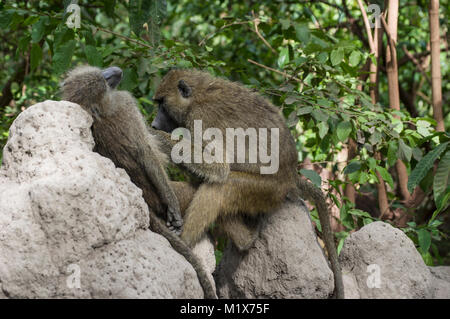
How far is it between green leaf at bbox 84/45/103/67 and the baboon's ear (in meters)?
0.55

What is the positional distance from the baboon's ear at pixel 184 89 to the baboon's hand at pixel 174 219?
840 millimetres

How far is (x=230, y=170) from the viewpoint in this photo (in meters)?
3.22

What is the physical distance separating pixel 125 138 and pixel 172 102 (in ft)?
2.12

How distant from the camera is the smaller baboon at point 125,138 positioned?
2.72m

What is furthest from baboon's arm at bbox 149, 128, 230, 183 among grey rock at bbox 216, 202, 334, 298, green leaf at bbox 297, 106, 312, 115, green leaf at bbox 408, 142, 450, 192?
green leaf at bbox 408, 142, 450, 192

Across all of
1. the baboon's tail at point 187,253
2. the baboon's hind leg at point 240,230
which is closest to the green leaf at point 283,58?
the baboon's hind leg at point 240,230

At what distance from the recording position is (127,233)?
7.98 feet

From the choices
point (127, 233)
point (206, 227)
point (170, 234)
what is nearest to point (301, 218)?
point (206, 227)

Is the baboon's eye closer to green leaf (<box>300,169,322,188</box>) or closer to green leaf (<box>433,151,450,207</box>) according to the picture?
green leaf (<box>300,169,322,188</box>)

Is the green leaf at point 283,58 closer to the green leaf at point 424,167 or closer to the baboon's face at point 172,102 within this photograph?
the baboon's face at point 172,102

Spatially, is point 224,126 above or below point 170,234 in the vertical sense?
above

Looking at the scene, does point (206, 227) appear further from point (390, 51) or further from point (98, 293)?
point (390, 51)

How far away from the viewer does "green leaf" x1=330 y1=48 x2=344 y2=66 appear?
150 inches

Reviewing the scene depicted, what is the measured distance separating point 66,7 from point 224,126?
1213 mm
